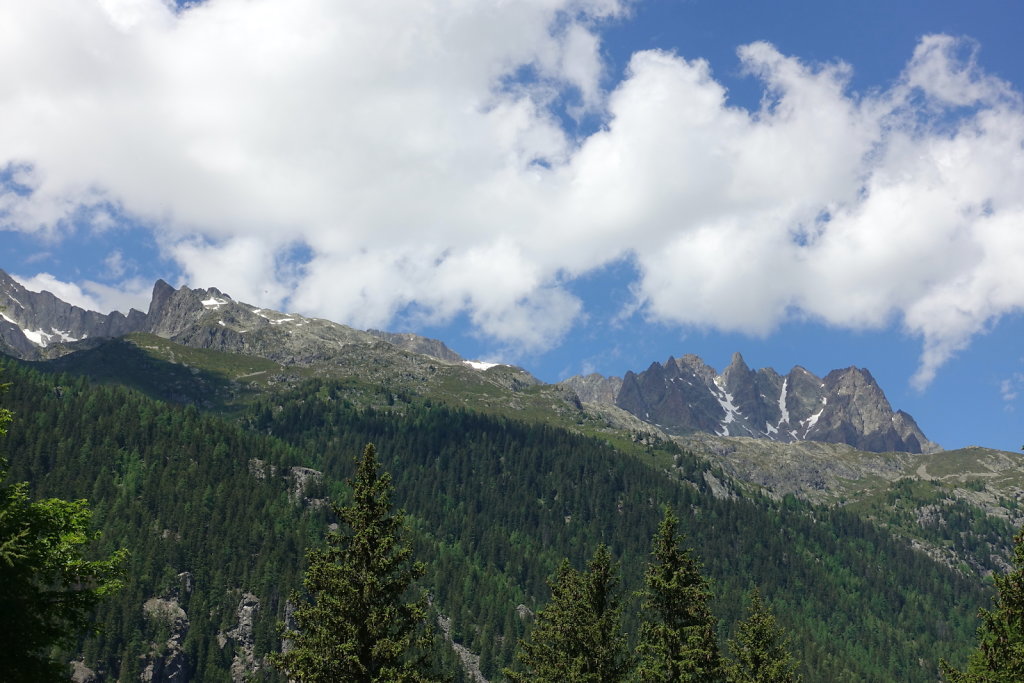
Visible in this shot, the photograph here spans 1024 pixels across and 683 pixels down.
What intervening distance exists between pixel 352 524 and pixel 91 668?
554ft

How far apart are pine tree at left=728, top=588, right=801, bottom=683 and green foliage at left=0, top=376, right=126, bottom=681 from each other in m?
35.9

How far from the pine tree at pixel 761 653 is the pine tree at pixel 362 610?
23.7 metres

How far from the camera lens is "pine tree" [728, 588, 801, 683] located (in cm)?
4747

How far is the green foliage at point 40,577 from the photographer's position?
22156 millimetres

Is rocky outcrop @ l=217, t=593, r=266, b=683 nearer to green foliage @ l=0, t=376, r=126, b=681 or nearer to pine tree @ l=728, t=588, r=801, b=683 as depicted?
pine tree @ l=728, t=588, r=801, b=683

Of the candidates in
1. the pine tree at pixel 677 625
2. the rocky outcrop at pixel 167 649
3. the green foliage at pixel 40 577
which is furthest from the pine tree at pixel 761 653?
the rocky outcrop at pixel 167 649

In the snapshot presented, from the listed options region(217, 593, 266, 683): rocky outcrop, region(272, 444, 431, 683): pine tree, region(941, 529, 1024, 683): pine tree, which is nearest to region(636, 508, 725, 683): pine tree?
region(941, 529, 1024, 683): pine tree

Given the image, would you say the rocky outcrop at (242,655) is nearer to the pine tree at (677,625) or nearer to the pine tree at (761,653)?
the pine tree at (761,653)

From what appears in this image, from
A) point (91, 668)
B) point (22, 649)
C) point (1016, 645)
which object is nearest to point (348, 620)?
point (22, 649)

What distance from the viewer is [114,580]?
24562 millimetres

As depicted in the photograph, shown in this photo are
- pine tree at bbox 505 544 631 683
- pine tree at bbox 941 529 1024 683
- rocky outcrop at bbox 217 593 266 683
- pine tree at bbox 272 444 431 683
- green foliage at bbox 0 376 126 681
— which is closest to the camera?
green foliage at bbox 0 376 126 681

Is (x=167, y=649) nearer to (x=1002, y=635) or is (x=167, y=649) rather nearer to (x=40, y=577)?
(x=40, y=577)

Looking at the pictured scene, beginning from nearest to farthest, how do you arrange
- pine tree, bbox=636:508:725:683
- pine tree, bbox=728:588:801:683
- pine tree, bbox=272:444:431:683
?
1. pine tree, bbox=272:444:431:683
2. pine tree, bbox=636:508:725:683
3. pine tree, bbox=728:588:801:683

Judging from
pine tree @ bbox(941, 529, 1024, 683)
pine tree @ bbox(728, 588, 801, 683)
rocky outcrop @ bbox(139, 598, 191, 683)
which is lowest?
rocky outcrop @ bbox(139, 598, 191, 683)
